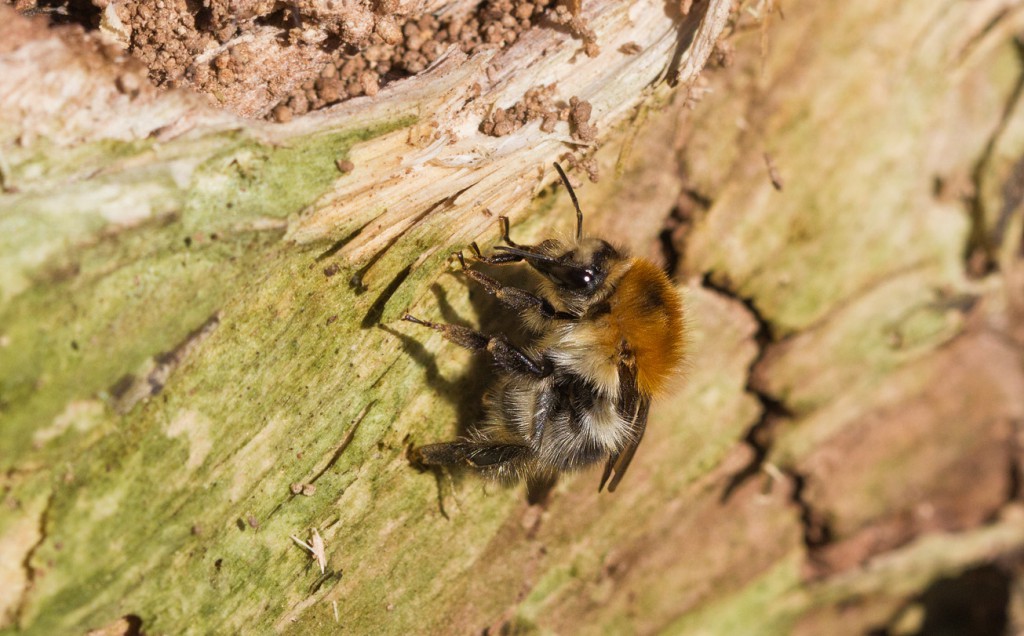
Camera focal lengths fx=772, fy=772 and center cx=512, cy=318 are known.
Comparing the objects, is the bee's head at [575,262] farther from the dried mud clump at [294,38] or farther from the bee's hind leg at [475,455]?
the bee's hind leg at [475,455]

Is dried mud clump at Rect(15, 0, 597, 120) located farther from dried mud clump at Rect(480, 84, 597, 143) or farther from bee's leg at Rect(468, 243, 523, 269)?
bee's leg at Rect(468, 243, 523, 269)

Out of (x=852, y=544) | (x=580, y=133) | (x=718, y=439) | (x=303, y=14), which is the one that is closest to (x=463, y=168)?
(x=580, y=133)

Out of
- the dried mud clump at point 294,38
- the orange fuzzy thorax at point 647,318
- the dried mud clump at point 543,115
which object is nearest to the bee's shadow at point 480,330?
the orange fuzzy thorax at point 647,318

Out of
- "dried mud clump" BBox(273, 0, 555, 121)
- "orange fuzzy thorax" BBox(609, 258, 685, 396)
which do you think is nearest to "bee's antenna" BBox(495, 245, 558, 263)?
"orange fuzzy thorax" BBox(609, 258, 685, 396)

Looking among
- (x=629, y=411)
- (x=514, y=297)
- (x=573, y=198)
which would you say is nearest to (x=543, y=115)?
(x=573, y=198)

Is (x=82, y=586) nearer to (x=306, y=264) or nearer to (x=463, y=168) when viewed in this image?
(x=306, y=264)

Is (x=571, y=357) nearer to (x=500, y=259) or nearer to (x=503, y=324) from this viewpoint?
(x=503, y=324)

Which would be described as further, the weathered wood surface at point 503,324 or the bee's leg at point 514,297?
the bee's leg at point 514,297

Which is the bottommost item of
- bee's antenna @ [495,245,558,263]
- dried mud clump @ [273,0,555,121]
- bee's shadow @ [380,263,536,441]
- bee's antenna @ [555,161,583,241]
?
bee's shadow @ [380,263,536,441]
